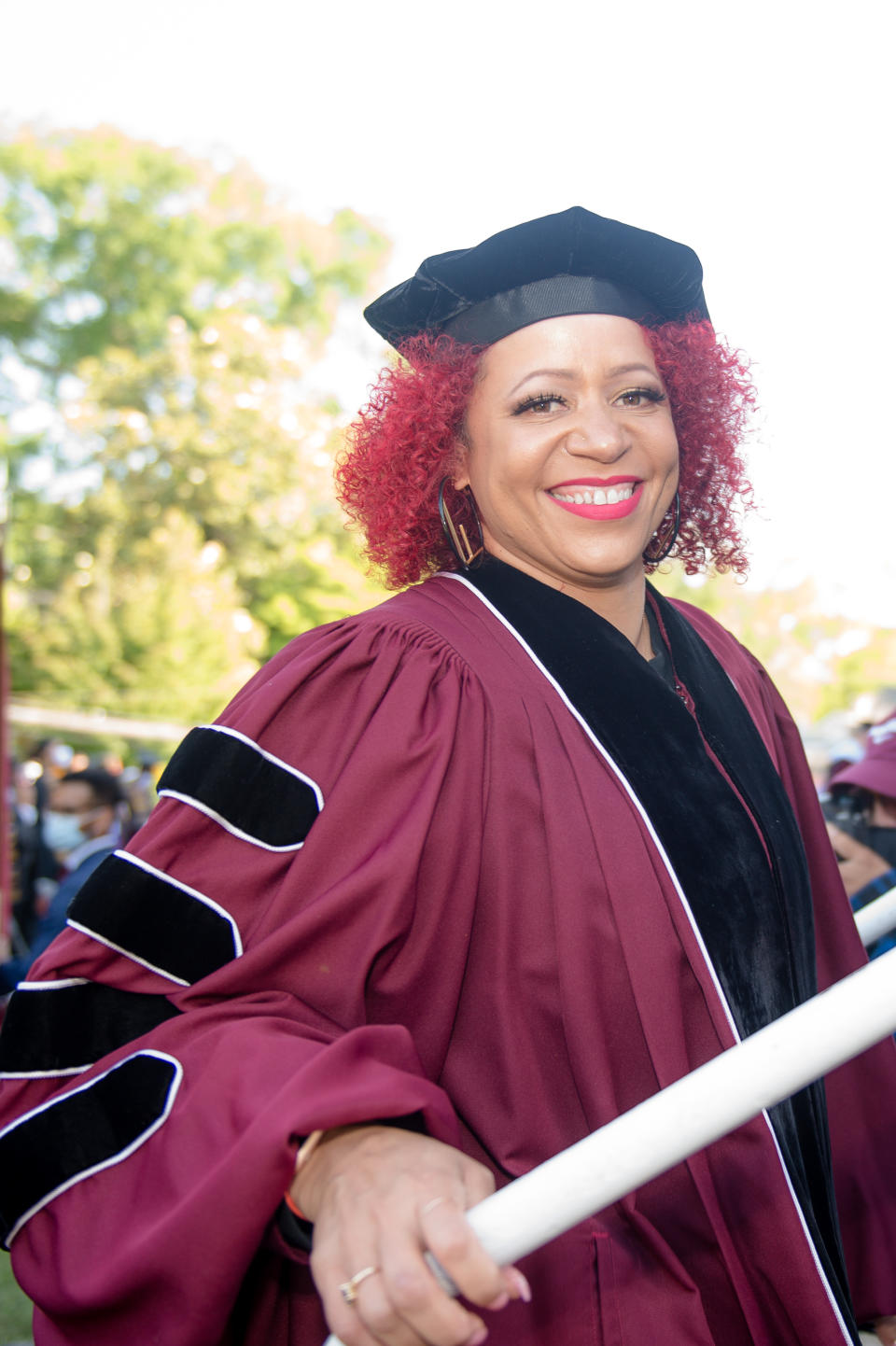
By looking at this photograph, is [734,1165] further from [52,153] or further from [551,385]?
[52,153]

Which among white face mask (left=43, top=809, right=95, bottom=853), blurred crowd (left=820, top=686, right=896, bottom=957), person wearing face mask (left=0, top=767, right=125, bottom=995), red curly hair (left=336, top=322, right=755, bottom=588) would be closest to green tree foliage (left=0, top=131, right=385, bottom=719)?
white face mask (left=43, top=809, right=95, bottom=853)

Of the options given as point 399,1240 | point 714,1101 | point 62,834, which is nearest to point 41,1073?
point 399,1240

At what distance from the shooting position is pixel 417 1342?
3.40ft

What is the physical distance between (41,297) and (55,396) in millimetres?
2132

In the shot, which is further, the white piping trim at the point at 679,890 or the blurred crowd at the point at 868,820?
the blurred crowd at the point at 868,820

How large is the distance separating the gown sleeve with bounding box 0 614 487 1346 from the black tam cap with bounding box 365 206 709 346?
2.17 ft

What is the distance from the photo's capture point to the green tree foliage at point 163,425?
18.5m

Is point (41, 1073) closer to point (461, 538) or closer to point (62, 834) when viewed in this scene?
point (461, 538)

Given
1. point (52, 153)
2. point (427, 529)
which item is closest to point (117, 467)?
point (52, 153)

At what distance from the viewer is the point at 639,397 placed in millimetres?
1995

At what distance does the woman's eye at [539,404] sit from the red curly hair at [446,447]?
131 mm

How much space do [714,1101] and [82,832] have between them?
639cm

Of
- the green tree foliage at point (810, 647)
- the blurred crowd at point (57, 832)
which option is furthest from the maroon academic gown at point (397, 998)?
the green tree foliage at point (810, 647)

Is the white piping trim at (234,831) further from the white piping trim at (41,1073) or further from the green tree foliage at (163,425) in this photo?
the green tree foliage at (163,425)
